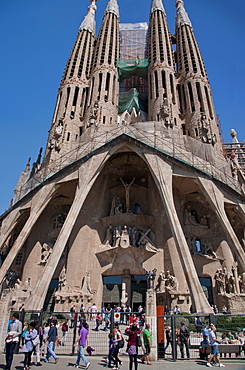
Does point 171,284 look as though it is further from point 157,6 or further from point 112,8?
point 112,8

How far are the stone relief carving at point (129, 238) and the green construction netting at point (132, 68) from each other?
69.0 feet

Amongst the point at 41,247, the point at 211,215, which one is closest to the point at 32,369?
the point at 41,247

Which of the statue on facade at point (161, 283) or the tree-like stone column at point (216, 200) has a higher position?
the tree-like stone column at point (216, 200)

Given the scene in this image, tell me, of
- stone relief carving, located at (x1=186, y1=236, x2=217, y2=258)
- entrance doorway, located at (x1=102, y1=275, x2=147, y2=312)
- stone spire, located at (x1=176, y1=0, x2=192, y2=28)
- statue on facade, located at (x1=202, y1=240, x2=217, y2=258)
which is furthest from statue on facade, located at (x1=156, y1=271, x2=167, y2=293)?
stone spire, located at (x1=176, y1=0, x2=192, y2=28)

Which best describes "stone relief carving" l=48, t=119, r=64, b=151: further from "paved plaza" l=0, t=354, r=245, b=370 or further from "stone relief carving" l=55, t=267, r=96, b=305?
"paved plaza" l=0, t=354, r=245, b=370

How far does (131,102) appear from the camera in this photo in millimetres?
31562

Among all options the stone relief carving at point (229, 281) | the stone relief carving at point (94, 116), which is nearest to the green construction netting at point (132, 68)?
the stone relief carving at point (94, 116)

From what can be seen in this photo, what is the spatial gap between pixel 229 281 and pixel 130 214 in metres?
8.21

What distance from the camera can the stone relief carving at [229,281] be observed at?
1659 cm

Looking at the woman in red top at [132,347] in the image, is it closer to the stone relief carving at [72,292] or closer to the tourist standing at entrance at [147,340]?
the tourist standing at entrance at [147,340]

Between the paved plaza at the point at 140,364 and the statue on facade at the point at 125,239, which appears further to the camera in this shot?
the statue on facade at the point at 125,239

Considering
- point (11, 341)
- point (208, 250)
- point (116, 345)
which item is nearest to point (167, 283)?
point (208, 250)

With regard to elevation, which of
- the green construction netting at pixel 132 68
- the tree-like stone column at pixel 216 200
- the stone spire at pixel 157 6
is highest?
the stone spire at pixel 157 6

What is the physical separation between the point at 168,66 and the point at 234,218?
59.9 ft
